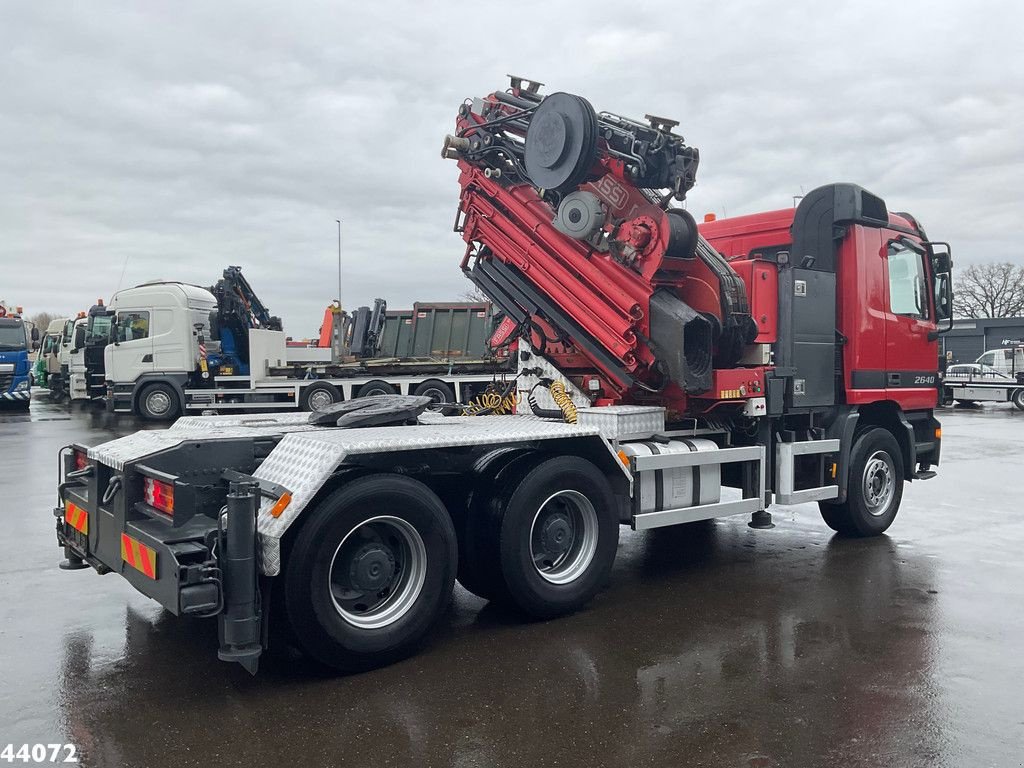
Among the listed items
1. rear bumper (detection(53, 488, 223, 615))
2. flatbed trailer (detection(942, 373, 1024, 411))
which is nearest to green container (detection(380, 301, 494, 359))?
rear bumper (detection(53, 488, 223, 615))

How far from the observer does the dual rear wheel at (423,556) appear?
427cm

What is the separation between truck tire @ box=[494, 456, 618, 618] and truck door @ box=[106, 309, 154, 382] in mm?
16593

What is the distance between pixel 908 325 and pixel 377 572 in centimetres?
602

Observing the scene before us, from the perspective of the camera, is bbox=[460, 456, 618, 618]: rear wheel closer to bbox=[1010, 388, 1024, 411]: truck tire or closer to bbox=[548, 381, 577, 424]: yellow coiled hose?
bbox=[548, 381, 577, 424]: yellow coiled hose

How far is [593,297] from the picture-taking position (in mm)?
6723

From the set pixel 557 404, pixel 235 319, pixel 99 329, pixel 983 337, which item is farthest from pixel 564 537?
pixel 983 337

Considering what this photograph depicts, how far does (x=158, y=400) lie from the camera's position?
19.5 metres

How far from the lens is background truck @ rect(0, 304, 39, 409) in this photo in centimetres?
2455

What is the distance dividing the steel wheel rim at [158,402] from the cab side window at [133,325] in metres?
1.39

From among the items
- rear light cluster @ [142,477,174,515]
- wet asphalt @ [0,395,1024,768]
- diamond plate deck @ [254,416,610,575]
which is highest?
diamond plate deck @ [254,416,610,575]

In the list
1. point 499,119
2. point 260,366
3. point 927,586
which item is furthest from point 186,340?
point 927,586

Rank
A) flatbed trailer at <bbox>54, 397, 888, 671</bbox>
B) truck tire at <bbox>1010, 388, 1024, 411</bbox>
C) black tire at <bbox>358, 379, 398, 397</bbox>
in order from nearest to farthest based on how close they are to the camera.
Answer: flatbed trailer at <bbox>54, 397, 888, 671</bbox>
black tire at <bbox>358, 379, 398, 397</bbox>
truck tire at <bbox>1010, 388, 1024, 411</bbox>

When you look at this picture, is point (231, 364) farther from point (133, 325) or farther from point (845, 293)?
point (845, 293)

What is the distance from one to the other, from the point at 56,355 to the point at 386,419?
3098 centimetres
